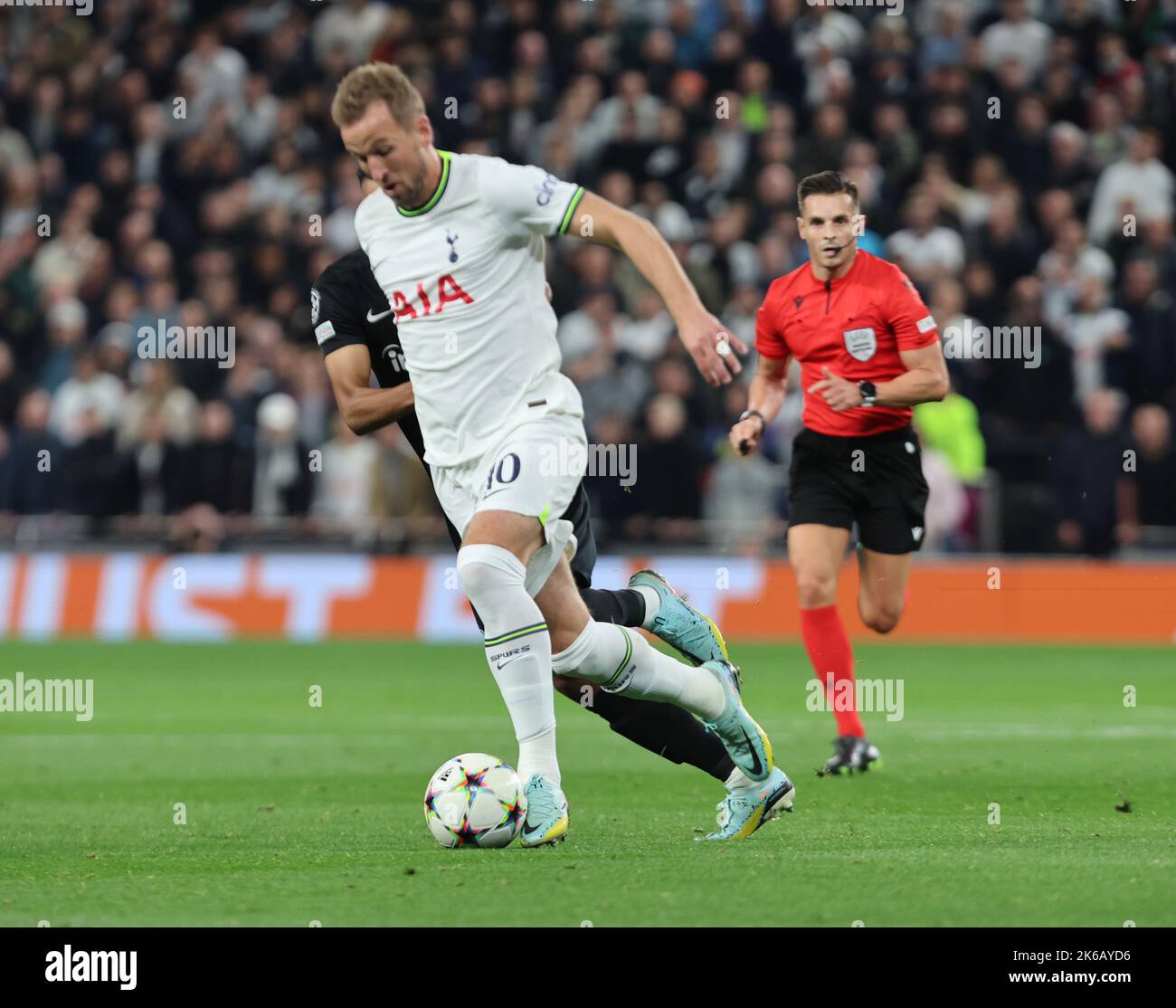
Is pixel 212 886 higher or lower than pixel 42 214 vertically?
lower

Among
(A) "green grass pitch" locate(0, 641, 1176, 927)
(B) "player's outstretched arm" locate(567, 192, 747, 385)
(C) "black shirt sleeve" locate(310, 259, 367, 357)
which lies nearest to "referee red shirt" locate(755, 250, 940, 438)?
(A) "green grass pitch" locate(0, 641, 1176, 927)

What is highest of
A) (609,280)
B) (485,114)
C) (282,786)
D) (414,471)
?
(485,114)

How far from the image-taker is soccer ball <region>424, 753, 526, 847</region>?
6.39 meters

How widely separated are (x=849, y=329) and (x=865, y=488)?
728mm

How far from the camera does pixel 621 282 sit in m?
17.9

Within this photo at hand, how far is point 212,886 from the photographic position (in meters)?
5.65

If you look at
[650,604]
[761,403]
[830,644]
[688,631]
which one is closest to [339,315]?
[650,604]

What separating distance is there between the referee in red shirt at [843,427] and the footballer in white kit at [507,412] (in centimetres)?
234

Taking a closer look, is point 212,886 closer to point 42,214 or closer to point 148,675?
point 148,675

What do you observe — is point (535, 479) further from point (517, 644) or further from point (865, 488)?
point (865, 488)

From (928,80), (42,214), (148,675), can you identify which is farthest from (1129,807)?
(42,214)

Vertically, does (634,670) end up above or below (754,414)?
below

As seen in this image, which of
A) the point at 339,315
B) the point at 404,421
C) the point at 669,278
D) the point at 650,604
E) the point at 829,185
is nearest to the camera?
the point at 669,278
